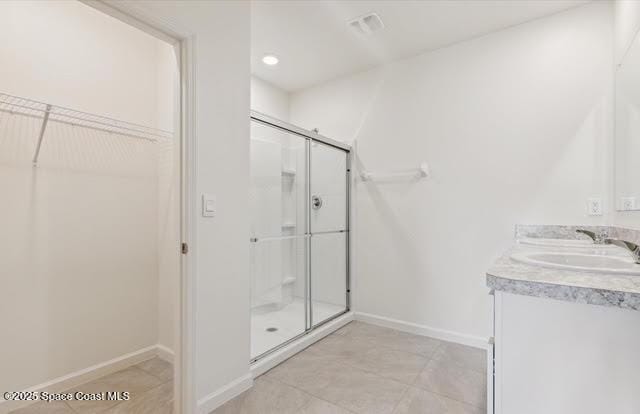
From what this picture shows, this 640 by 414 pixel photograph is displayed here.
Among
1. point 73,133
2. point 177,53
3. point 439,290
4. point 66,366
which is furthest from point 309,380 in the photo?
point 73,133

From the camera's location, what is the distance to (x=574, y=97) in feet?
6.93

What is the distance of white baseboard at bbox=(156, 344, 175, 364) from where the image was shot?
2244 mm

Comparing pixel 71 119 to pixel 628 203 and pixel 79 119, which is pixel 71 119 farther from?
pixel 628 203

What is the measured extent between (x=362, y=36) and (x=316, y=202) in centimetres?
144

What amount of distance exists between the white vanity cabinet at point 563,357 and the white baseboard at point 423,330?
1.64m

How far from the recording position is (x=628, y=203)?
1.63 metres

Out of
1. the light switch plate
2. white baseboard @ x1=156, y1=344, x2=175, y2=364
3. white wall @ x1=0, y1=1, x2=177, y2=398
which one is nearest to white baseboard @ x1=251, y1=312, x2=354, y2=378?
white baseboard @ x1=156, y1=344, x2=175, y2=364

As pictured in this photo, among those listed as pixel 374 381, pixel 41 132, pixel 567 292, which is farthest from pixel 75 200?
pixel 567 292

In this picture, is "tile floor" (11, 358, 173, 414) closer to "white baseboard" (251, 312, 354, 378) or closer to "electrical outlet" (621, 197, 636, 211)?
"white baseboard" (251, 312, 354, 378)

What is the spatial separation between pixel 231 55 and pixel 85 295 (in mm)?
1789

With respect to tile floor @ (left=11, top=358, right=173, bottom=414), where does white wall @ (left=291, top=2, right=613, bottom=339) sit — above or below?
above

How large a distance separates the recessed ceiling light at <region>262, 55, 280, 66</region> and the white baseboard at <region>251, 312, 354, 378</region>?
244cm

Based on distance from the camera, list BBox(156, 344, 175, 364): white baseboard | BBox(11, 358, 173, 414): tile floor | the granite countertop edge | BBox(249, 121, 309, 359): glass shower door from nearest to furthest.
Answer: the granite countertop edge → BBox(11, 358, 173, 414): tile floor → BBox(156, 344, 175, 364): white baseboard → BBox(249, 121, 309, 359): glass shower door

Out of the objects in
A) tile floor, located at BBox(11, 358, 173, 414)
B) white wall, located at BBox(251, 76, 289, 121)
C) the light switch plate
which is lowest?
tile floor, located at BBox(11, 358, 173, 414)
